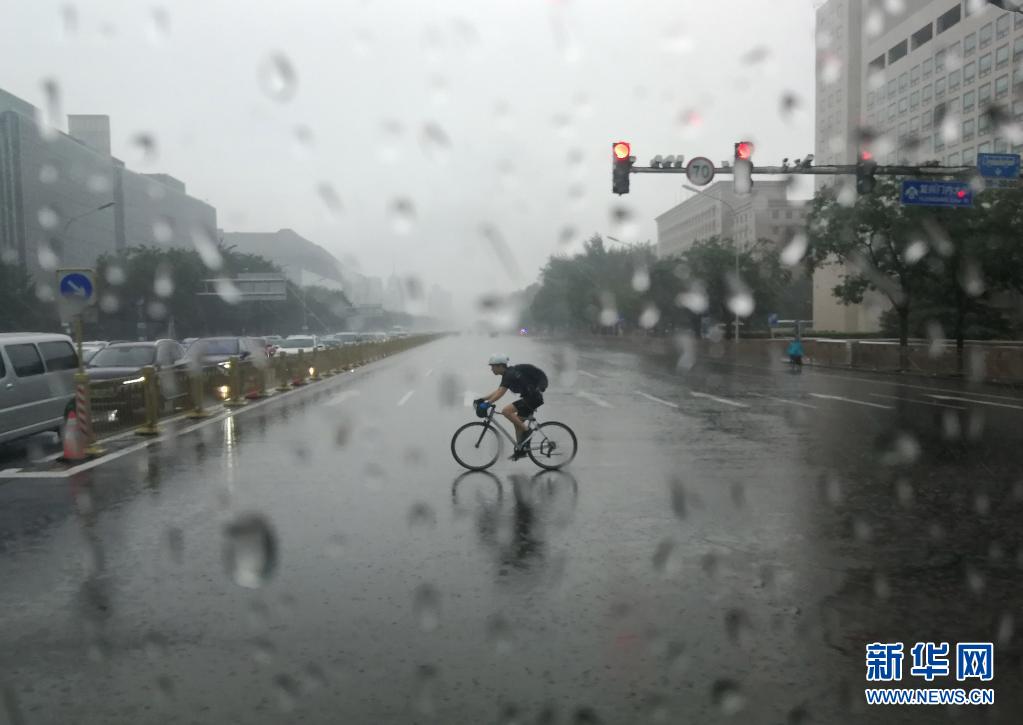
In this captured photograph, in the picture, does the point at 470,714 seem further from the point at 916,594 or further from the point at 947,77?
the point at 947,77

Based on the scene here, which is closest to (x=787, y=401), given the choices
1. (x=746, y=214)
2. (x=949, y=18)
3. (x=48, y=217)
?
(x=949, y=18)

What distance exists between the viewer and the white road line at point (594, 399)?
1831 centimetres

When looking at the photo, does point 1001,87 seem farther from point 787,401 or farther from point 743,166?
point 743,166

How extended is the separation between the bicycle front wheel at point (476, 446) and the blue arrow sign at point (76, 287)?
18.5 feet

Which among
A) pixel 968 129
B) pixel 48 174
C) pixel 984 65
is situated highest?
pixel 984 65

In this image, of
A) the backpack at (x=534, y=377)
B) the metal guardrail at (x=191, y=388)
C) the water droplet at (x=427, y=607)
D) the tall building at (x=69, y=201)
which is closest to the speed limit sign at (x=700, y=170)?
the backpack at (x=534, y=377)

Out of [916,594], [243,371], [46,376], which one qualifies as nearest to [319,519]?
[916,594]

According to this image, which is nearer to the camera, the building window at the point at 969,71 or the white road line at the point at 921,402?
the white road line at the point at 921,402

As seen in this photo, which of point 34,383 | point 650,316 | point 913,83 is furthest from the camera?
point 913,83

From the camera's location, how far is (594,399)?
1973 cm

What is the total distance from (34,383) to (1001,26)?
2798 inches

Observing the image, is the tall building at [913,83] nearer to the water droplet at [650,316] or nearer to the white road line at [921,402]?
the water droplet at [650,316]

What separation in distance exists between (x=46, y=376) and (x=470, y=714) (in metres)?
11.0

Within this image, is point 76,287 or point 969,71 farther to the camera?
point 969,71
